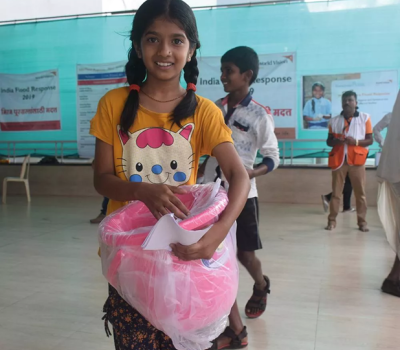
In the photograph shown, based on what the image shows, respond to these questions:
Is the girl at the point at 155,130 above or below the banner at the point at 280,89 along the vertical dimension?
below

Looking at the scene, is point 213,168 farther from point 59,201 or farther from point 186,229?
point 59,201

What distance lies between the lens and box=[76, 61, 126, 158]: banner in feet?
22.8

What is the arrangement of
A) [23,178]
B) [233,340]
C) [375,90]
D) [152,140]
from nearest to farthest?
[152,140] < [233,340] < [375,90] < [23,178]

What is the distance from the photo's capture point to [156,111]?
1.14 metres

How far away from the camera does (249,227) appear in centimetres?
221

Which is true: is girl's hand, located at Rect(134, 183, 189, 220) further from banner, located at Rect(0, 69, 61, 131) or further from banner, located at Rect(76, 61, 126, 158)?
banner, located at Rect(0, 69, 61, 131)

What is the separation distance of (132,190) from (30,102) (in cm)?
717

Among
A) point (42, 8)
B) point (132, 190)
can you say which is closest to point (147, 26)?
point (132, 190)

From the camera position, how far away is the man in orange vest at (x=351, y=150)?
4.75m

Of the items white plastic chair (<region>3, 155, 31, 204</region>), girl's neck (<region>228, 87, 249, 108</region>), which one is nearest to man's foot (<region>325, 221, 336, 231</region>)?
girl's neck (<region>228, 87, 249, 108</region>)

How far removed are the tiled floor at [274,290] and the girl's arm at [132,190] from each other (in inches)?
47.6

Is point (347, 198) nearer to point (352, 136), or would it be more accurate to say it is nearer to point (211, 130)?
point (352, 136)

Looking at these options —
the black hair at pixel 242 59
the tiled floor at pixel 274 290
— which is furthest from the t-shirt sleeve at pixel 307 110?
the black hair at pixel 242 59

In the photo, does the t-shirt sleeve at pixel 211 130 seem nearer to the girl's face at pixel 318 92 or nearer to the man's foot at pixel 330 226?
→ the man's foot at pixel 330 226
